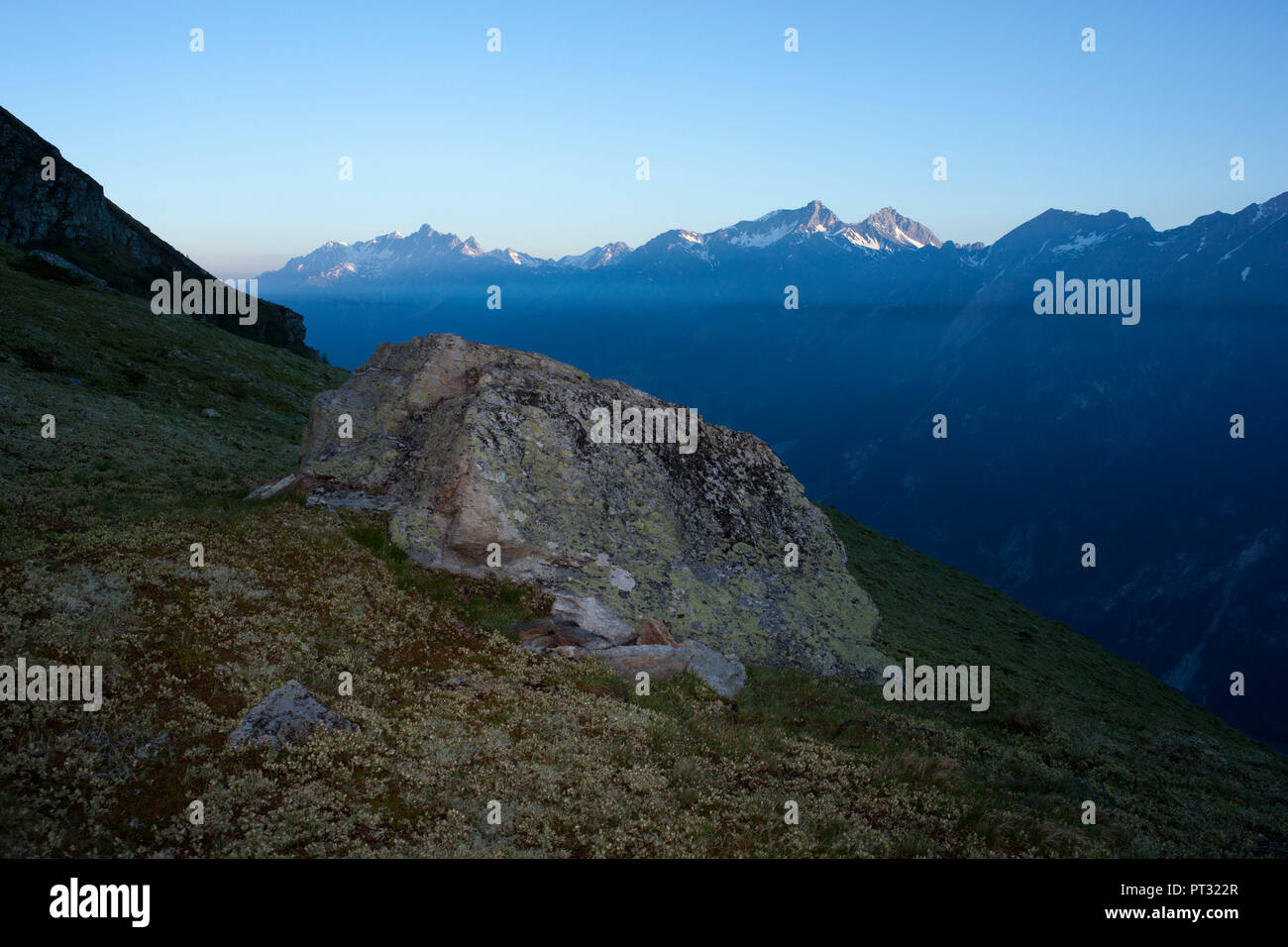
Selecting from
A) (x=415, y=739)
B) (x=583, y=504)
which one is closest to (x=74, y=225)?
(x=583, y=504)

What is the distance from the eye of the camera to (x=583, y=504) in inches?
848

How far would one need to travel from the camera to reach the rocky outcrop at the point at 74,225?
79.2 m

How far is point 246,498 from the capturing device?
2156 cm

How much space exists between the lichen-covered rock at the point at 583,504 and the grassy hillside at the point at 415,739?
1449 mm

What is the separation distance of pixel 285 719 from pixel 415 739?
2139mm

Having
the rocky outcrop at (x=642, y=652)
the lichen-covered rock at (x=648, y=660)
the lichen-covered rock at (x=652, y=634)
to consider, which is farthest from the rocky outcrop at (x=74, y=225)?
the lichen-covered rock at (x=648, y=660)

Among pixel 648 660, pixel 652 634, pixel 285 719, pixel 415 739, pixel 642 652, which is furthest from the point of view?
pixel 652 634

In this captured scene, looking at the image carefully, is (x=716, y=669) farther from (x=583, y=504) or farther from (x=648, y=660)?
(x=583, y=504)

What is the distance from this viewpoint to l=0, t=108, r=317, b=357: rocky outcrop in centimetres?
Answer: 7919

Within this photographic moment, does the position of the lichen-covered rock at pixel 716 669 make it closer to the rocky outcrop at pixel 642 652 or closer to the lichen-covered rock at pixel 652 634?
the rocky outcrop at pixel 642 652

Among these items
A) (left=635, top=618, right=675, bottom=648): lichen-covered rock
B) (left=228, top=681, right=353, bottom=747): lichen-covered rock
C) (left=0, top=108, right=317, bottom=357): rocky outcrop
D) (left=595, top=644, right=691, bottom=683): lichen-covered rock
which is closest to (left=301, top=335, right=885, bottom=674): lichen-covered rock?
(left=635, top=618, right=675, bottom=648): lichen-covered rock
